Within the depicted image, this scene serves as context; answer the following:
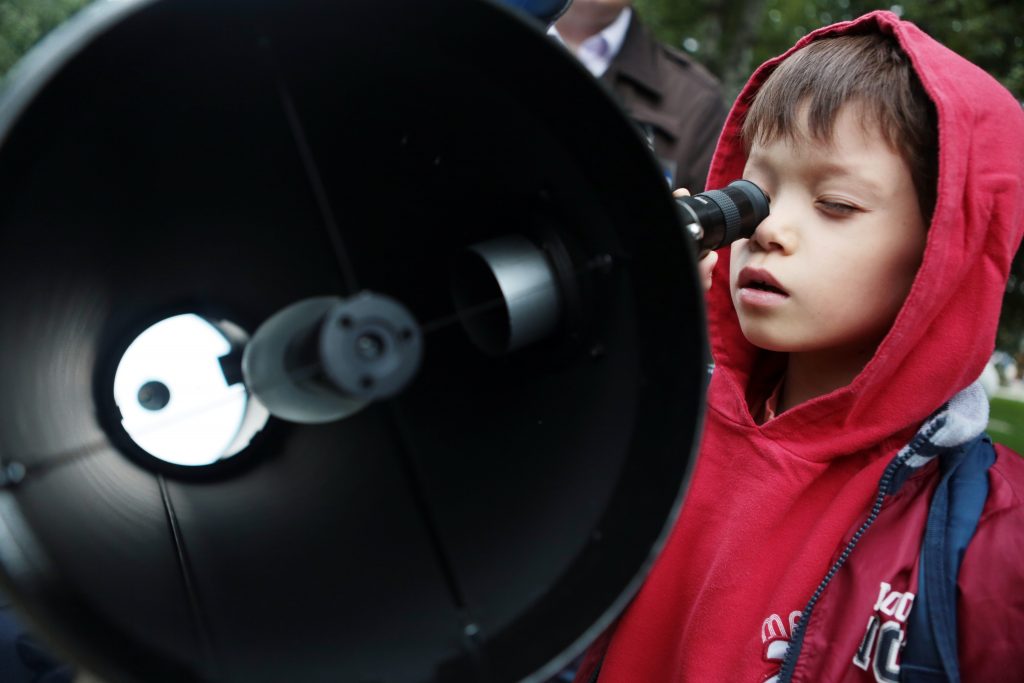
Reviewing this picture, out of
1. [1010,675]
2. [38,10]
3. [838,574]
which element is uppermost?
[38,10]

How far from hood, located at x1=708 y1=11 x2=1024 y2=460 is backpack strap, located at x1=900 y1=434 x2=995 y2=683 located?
0.13 metres

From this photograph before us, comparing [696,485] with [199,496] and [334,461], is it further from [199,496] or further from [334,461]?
[199,496]

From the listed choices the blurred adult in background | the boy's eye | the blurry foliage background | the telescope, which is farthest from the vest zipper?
the blurry foliage background

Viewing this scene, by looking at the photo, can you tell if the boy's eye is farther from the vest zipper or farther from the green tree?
Answer: the green tree

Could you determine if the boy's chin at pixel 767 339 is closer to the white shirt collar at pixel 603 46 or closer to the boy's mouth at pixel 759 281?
the boy's mouth at pixel 759 281

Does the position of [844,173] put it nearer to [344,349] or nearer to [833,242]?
[833,242]

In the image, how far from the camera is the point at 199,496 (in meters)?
0.80

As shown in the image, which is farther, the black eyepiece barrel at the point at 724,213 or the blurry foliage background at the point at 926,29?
the blurry foliage background at the point at 926,29

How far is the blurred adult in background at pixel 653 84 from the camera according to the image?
2.25 metres

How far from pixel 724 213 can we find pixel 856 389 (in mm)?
317

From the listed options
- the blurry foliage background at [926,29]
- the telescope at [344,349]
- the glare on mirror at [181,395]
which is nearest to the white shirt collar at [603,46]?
the telescope at [344,349]

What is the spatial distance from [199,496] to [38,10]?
8016 millimetres

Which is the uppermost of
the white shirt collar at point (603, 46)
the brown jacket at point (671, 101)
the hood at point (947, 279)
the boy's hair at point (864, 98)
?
the white shirt collar at point (603, 46)

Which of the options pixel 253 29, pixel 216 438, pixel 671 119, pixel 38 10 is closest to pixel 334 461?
pixel 216 438
